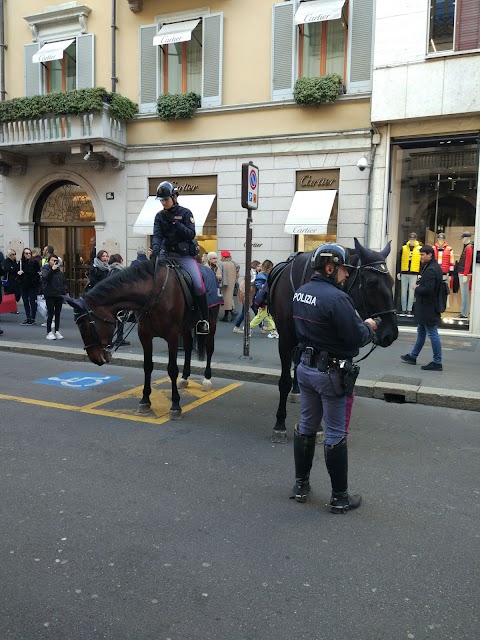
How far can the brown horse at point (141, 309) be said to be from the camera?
602 cm

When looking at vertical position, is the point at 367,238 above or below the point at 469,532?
above

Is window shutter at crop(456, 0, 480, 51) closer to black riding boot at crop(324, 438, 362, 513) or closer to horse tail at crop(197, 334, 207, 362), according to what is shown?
horse tail at crop(197, 334, 207, 362)

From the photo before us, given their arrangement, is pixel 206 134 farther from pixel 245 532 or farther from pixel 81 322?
pixel 245 532

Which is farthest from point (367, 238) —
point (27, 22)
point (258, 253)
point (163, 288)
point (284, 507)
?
point (27, 22)

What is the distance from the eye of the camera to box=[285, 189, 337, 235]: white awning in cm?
1388

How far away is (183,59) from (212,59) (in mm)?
1171

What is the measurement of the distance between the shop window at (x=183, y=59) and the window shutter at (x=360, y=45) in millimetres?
3657

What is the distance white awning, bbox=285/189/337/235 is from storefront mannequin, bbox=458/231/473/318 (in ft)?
11.1

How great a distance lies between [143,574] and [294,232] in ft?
38.6

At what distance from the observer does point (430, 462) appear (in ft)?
16.7

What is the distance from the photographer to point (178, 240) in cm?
704

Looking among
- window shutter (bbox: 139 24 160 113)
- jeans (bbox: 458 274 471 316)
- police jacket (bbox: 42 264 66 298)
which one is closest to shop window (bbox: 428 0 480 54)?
jeans (bbox: 458 274 471 316)

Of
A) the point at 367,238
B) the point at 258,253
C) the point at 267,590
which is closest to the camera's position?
the point at 267,590

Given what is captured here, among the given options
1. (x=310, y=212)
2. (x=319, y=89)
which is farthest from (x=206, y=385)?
(x=319, y=89)
